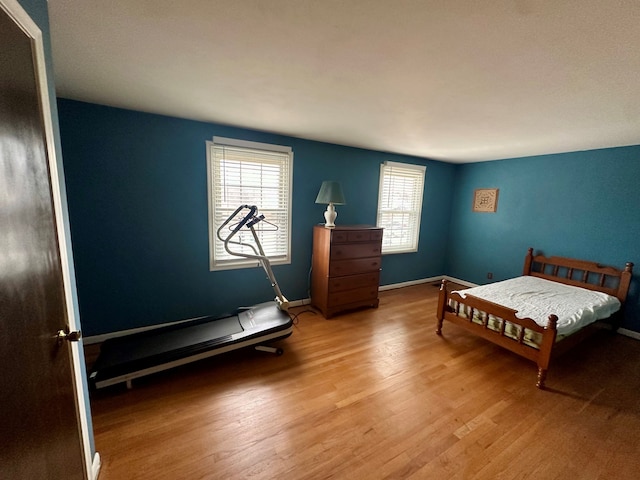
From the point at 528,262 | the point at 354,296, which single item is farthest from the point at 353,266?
the point at 528,262

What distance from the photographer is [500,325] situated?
2.40 metres

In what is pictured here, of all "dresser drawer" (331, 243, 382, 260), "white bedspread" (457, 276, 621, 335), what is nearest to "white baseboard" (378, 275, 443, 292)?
"dresser drawer" (331, 243, 382, 260)

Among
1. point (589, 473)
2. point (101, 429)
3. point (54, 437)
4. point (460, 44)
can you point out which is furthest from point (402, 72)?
point (101, 429)

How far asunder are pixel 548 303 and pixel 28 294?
12.4ft

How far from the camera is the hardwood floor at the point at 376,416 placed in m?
1.42

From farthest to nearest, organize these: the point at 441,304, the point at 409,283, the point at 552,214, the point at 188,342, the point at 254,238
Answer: the point at 409,283
the point at 552,214
the point at 441,304
the point at 254,238
the point at 188,342

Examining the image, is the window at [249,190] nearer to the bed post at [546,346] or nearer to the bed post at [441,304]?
the bed post at [441,304]

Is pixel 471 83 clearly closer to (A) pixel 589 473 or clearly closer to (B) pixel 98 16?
(B) pixel 98 16

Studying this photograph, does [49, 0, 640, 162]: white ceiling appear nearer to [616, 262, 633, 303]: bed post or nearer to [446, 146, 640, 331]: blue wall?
[446, 146, 640, 331]: blue wall

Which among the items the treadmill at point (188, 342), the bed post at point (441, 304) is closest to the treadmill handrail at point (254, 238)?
the treadmill at point (188, 342)

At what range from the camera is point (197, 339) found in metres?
2.27

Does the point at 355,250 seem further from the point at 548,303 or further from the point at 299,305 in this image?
the point at 548,303

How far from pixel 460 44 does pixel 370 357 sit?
2420mm

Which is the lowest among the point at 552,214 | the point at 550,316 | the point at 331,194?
the point at 550,316
